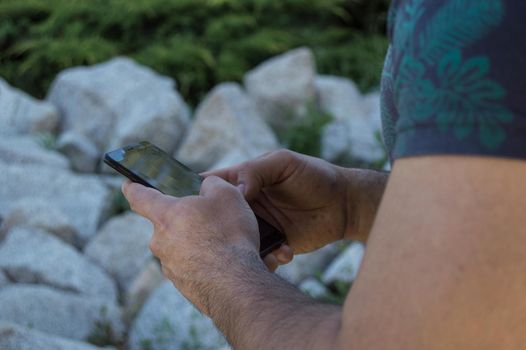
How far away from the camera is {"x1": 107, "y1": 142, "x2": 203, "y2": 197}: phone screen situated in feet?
6.09

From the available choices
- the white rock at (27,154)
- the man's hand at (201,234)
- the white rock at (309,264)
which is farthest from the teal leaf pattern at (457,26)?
the white rock at (27,154)

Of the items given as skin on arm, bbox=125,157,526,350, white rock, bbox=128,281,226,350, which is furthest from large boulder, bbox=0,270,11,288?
skin on arm, bbox=125,157,526,350

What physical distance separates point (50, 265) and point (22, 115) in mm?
1762

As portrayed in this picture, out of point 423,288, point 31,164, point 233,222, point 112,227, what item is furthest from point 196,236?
point 31,164

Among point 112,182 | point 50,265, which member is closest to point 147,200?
point 50,265

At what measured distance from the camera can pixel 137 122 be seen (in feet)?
16.4

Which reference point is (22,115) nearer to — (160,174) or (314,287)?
(314,287)

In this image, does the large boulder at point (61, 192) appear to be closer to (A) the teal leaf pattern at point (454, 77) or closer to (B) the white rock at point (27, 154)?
(B) the white rock at point (27, 154)

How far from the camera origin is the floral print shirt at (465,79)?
40.9 inches

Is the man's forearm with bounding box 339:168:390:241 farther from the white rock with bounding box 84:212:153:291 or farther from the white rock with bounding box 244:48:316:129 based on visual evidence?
the white rock with bounding box 244:48:316:129

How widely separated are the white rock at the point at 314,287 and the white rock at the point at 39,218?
1141 mm

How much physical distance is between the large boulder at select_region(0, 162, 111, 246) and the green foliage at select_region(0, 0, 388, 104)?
5.96 feet

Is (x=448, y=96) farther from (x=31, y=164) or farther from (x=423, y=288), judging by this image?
(x=31, y=164)

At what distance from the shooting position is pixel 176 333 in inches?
131
